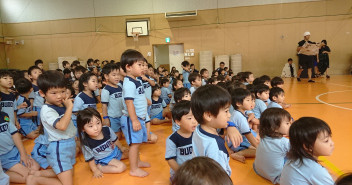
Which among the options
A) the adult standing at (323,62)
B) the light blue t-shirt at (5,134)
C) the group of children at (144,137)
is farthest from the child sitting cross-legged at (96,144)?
the adult standing at (323,62)

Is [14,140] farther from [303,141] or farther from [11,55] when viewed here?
[11,55]

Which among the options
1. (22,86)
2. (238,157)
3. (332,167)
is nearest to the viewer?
(332,167)

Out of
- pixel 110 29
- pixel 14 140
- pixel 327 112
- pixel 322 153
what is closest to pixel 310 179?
pixel 322 153

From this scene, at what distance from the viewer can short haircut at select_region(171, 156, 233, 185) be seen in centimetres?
74

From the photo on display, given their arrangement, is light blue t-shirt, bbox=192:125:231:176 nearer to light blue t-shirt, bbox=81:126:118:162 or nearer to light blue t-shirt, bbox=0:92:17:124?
light blue t-shirt, bbox=81:126:118:162

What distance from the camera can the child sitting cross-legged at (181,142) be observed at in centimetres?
206

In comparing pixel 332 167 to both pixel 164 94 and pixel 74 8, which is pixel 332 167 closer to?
pixel 164 94

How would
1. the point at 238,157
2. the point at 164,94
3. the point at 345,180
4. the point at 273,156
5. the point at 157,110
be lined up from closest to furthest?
1. the point at 345,180
2. the point at 273,156
3. the point at 238,157
4. the point at 157,110
5. the point at 164,94

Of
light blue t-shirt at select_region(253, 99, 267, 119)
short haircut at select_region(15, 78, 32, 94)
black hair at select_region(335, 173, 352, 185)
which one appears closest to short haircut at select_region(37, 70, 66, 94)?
black hair at select_region(335, 173, 352, 185)

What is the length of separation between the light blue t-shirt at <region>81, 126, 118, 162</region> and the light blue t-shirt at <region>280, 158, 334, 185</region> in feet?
6.12

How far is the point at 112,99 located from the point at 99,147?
100cm

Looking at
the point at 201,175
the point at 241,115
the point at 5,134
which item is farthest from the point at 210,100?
the point at 5,134

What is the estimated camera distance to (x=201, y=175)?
2.45 ft

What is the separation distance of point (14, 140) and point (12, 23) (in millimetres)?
12956
